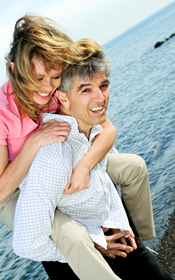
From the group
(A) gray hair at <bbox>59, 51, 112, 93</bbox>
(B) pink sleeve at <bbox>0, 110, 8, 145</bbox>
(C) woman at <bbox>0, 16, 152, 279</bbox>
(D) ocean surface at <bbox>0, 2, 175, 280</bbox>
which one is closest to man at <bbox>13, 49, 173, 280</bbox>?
(A) gray hair at <bbox>59, 51, 112, 93</bbox>

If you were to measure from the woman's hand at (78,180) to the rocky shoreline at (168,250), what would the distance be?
1.74m

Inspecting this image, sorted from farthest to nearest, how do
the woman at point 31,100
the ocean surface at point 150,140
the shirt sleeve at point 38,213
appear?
the ocean surface at point 150,140 → the woman at point 31,100 → the shirt sleeve at point 38,213

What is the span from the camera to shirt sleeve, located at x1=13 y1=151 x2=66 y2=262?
279 centimetres

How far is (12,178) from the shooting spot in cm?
316

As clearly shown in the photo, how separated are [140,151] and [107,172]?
213 inches

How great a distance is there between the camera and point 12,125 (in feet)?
11.0

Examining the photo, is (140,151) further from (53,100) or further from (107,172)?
(53,100)

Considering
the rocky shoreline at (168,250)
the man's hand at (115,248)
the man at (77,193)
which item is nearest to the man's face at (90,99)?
the man at (77,193)

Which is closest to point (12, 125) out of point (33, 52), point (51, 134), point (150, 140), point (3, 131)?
point (3, 131)

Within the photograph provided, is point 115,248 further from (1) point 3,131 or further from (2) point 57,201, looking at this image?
(1) point 3,131

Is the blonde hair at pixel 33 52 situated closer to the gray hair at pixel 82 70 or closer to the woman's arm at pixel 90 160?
the gray hair at pixel 82 70

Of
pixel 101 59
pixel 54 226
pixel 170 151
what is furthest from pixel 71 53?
pixel 170 151

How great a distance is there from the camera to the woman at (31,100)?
3.14 meters

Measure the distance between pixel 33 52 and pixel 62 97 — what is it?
0.64 meters
